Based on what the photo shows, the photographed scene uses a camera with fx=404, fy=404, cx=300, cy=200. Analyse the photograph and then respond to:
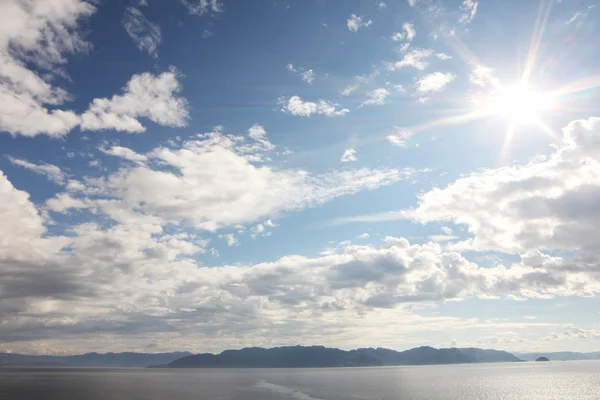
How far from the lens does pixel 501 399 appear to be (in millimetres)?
171500

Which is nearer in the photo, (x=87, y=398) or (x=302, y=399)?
(x=302, y=399)

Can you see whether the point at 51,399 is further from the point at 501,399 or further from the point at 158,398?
the point at 501,399

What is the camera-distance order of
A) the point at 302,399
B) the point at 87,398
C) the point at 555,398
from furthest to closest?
1. the point at 555,398
2. the point at 87,398
3. the point at 302,399

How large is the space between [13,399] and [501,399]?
197 m

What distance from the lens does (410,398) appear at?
534 feet

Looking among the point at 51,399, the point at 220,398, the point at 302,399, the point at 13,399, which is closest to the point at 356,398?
the point at 302,399

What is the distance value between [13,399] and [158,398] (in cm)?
5497

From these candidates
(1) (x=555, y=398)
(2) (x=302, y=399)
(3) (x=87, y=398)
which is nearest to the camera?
(2) (x=302, y=399)

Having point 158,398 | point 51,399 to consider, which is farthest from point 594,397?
point 51,399

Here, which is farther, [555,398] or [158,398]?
[555,398]

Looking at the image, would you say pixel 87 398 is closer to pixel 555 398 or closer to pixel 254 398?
pixel 254 398

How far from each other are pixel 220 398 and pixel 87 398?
5579 centimetres

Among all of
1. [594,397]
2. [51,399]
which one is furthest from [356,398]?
[51,399]

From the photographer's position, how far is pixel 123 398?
163000mm
